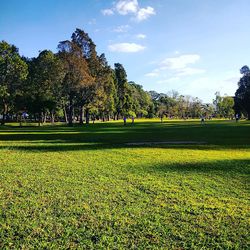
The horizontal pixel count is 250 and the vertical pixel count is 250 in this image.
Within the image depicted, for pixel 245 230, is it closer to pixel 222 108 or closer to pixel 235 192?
pixel 235 192

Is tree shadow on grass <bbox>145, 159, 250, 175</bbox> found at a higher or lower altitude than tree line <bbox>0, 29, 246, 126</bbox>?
lower

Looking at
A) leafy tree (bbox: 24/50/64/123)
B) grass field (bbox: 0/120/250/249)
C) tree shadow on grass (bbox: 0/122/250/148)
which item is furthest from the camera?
leafy tree (bbox: 24/50/64/123)

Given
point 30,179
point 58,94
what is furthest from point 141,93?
point 30,179

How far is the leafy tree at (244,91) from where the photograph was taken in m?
73.5

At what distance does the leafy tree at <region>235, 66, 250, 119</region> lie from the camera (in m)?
73.5

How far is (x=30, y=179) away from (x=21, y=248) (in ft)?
13.6

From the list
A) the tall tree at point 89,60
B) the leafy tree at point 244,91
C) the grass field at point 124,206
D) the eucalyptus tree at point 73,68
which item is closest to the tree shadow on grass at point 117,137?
the grass field at point 124,206

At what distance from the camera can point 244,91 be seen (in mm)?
74562

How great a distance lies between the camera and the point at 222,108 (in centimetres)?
12206

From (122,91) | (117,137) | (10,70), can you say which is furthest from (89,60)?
(122,91)

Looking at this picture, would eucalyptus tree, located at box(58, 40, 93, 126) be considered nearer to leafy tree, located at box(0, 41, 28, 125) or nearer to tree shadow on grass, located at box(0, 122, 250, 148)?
leafy tree, located at box(0, 41, 28, 125)

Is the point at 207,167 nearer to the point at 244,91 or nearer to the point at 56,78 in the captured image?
the point at 56,78

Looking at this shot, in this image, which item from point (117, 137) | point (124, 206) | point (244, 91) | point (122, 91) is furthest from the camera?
point (122, 91)

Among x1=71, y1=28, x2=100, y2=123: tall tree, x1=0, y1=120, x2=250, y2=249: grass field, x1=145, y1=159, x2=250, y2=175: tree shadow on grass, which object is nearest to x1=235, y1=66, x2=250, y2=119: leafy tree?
x1=71, y1=28, x2=100, y2=123: tall tree
